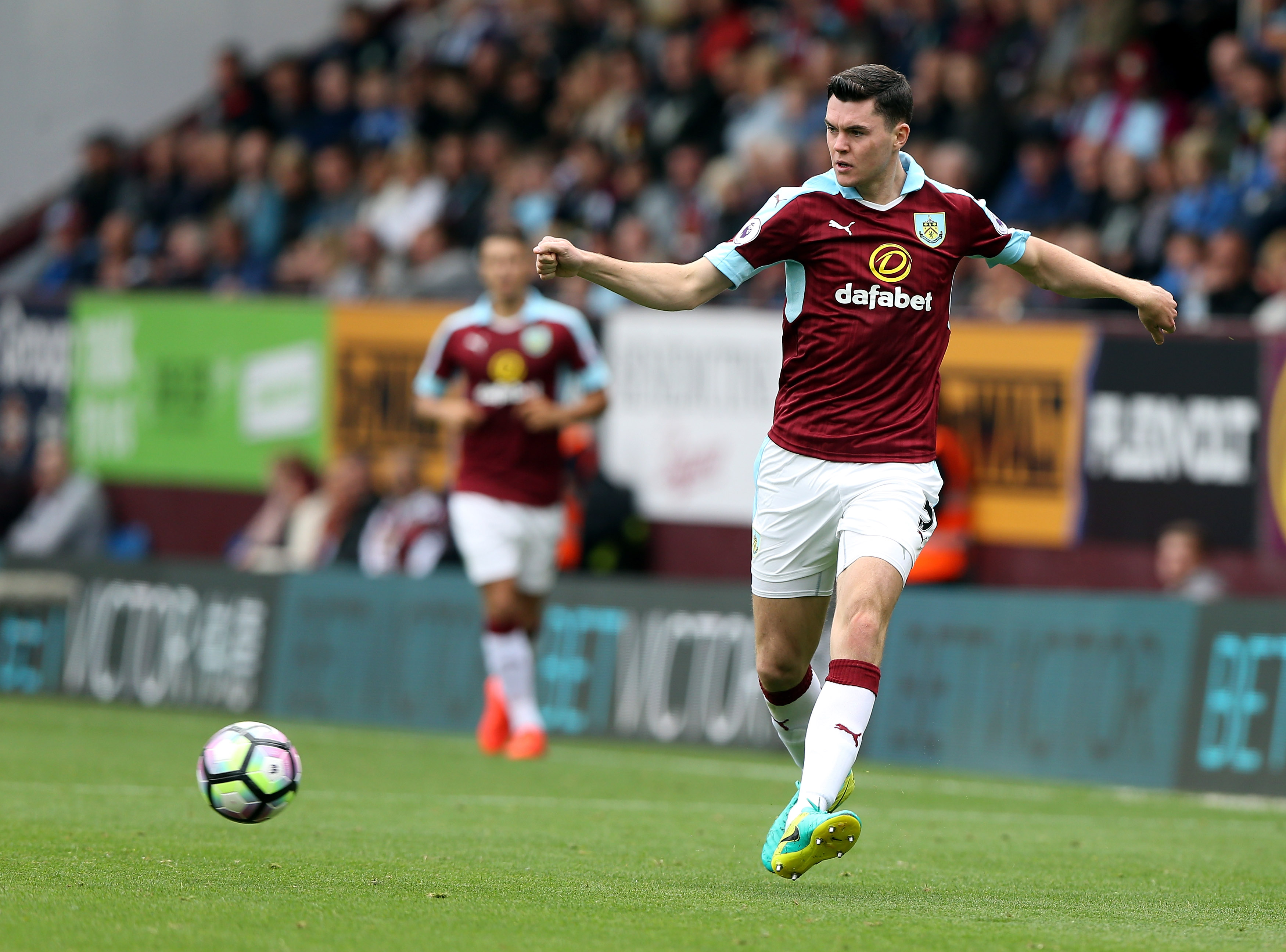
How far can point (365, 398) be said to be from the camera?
17.0 metres

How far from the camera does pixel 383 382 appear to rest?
55.2 ft

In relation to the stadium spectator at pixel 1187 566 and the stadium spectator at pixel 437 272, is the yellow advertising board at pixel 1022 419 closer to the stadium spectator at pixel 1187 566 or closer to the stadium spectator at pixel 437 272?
the stadium spectator at pixel 1187 566

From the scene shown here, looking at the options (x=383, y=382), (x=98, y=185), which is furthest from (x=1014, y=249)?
(x=98, y=185)

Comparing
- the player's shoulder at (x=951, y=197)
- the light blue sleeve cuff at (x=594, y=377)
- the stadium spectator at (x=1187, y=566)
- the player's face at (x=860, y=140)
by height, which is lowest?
the stadium spectator at (x=1187, y=566)

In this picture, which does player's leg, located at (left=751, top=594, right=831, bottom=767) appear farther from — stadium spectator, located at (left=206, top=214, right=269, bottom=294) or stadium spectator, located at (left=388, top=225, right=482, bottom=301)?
stadium spectator, located at (left=206, top=214, right=269, bottom=294)

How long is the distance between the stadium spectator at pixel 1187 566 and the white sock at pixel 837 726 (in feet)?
21.1

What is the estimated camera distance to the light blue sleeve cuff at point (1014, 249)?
281 inches

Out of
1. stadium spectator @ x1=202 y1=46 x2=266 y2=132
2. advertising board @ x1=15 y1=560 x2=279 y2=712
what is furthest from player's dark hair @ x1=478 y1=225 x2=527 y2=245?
stadium spectator @ x1=202 y1=46 x2=266 y2=132

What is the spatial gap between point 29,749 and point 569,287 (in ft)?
20.5

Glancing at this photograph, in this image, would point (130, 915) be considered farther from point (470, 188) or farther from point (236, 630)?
point (470, 188)

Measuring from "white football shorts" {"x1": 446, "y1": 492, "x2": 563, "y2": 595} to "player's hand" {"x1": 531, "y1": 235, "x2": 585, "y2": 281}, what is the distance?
5.41 meters

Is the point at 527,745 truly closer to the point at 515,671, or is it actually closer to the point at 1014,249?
the point at 515,671

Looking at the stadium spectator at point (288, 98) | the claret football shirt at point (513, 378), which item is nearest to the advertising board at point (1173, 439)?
the claret football shirt at point (513, 378)

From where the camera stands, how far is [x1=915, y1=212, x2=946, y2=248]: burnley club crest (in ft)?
22.8
